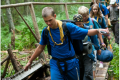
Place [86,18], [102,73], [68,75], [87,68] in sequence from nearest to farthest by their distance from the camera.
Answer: [68,75]
[87,68]
[86,18]
[102,73]

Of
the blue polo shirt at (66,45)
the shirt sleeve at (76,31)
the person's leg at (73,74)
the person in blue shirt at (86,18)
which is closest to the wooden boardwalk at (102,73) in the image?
the person in blue shirt at (86,18)

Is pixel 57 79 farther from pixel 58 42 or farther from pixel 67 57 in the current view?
pixel 58 42

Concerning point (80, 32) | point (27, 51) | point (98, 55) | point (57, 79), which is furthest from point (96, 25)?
point (27, 51)

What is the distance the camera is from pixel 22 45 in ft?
22.0

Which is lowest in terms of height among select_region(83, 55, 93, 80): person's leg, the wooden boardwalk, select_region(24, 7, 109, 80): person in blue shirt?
the wooden boardwalk

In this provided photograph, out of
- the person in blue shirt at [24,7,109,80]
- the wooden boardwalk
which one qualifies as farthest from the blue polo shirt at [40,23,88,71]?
the wooden boardwalk

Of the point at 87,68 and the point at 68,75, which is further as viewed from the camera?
the point at 87,68

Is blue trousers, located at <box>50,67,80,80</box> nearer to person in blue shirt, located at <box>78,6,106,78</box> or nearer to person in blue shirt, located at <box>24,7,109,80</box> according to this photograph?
person in blue shirt, located at <box>24,7,109,80</box>

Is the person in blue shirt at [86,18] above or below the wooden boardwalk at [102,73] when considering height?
above

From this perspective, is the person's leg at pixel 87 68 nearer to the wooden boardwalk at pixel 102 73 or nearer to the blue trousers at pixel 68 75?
the blue trousers at pixel 68 75

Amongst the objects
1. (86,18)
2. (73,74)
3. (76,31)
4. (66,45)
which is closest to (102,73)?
(86,18)

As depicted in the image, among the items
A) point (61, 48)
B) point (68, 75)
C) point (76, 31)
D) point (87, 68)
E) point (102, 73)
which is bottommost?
point (102, 73)

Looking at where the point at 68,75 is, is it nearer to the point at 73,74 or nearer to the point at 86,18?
the point at 73,74

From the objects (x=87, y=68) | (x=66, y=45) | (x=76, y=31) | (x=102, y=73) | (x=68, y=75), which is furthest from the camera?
(x=102, y=73)
